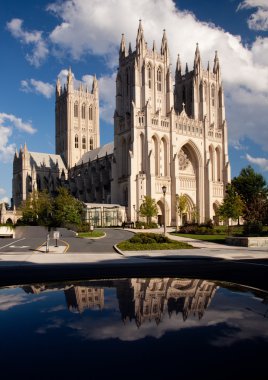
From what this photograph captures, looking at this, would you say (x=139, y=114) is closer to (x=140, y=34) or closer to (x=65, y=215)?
(x=140, y=34)

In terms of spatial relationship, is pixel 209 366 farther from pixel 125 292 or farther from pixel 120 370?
pixel 125 292

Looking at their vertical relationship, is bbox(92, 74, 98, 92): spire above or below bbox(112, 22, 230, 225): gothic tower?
above

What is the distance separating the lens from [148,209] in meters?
65.2

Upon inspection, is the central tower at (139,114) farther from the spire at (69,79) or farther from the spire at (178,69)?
the spire at (69,79)

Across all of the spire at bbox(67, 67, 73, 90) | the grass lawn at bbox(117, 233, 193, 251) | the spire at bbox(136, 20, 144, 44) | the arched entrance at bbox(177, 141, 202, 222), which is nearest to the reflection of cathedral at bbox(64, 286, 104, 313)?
the grass lawn at bbox(117, 233, 193, 251)

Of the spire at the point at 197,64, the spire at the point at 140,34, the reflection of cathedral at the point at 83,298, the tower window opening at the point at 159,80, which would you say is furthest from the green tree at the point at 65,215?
the spire at the point at 197,64

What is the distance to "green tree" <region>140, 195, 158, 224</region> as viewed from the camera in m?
65.3

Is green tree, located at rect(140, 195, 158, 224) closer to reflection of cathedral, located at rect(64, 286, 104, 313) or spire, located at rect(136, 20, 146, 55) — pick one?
spire, located at rect(136, 20, 146, 55)

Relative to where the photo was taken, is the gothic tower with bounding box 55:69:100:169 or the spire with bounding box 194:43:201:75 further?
the gothic tower with bounding box 55:69:100:169

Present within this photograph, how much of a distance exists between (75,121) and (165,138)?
48748 mm

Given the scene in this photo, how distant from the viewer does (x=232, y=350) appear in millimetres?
4867

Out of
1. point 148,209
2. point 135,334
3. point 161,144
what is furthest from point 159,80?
point 135,334

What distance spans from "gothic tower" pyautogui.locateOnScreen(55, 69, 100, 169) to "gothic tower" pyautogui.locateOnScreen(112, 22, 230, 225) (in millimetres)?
35830

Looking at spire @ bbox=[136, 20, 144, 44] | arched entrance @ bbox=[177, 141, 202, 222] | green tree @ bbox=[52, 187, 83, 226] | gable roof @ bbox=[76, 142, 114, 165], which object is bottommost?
green tree @ bbox=[52, 187, 83, 226]
